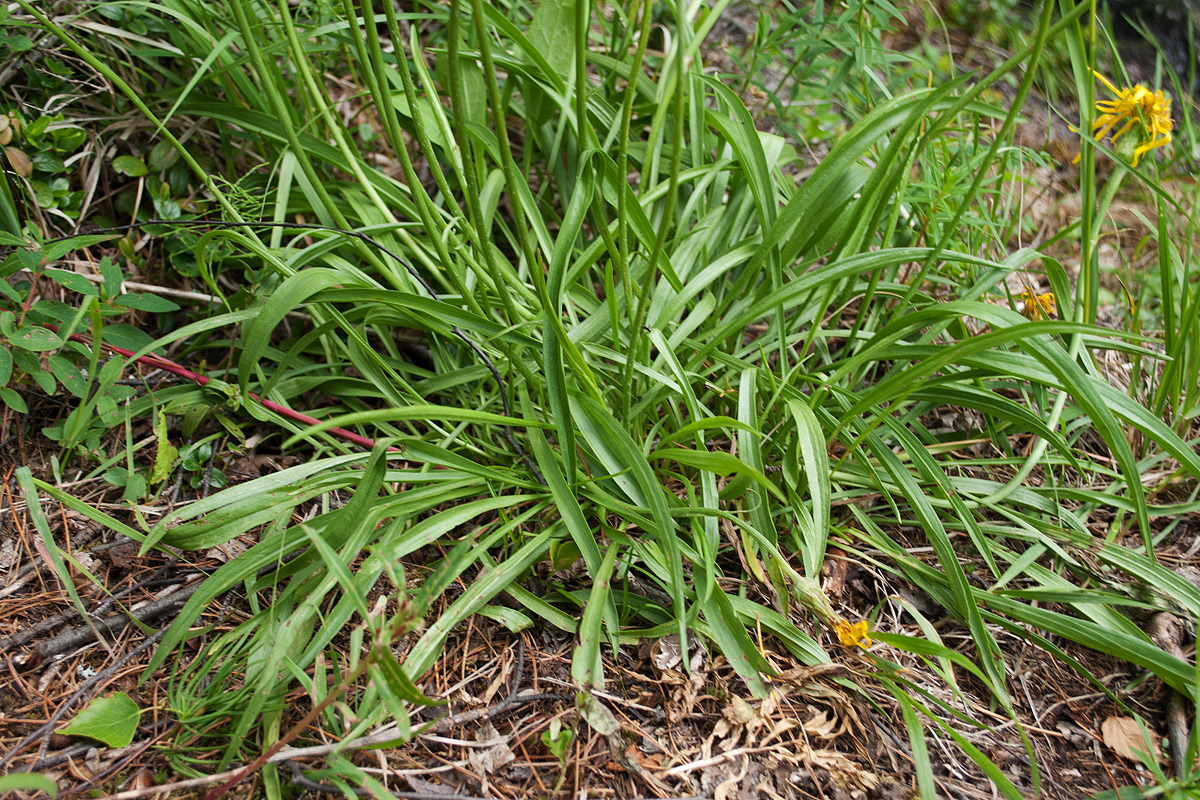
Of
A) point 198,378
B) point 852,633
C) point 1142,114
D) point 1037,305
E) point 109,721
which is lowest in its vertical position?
point 109,721

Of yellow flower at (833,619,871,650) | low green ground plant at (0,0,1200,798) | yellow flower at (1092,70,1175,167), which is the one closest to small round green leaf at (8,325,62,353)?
low green ground plant at (0,0,1200,798)

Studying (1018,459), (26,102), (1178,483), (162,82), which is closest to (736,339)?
(1018,459)

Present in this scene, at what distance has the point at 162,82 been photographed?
1.64m

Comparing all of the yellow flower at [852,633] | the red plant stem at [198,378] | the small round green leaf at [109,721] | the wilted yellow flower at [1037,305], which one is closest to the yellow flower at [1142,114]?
the wilted yellow flower at [1037,305]

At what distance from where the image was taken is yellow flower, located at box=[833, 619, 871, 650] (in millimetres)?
1068

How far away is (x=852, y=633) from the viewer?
3.52 ft

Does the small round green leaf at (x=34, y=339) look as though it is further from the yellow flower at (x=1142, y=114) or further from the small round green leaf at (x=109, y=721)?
the yellow flower at (x=1142, y=114)

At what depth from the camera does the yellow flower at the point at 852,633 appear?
3.51ft

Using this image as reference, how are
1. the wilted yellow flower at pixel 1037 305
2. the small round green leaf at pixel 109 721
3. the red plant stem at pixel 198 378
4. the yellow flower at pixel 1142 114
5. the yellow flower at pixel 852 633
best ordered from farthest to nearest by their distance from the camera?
the wilted yellow flower at pixel 1037 305 < the red plant stem at pixel 198 378 < the yellow flower at pixel 1142 114 < the yellow flower at pixel 852 633 < the small round green leaf at pixel 109 721

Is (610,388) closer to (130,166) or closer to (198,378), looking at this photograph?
(198,378)

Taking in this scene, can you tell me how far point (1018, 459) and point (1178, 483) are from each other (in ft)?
1.31

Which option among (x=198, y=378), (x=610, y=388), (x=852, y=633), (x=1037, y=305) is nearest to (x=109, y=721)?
(x=198, y=378)

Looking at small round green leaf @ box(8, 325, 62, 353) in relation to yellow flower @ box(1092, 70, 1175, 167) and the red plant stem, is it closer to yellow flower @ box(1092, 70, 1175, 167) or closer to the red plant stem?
the red plant stem

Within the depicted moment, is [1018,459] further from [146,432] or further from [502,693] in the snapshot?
[146,432]
